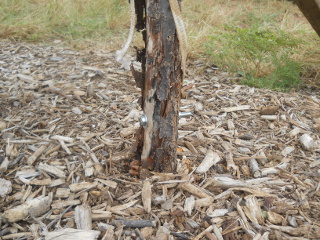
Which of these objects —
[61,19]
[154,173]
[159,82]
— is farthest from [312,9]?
[61,19]

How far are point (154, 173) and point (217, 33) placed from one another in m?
3.33

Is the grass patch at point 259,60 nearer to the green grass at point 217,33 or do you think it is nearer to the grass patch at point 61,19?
the green grass at point 217,33

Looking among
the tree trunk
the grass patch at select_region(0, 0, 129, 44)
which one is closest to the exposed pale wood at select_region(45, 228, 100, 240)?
the tree trunk

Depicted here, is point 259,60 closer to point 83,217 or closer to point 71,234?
point 83,217

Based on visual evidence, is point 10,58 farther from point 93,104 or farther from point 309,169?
point 309,169

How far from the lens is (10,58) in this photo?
139 inches

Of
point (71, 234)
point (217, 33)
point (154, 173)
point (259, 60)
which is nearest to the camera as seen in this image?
point (71, 234)

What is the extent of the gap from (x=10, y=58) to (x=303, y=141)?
10.8ft

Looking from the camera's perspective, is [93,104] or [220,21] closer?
[93,104]

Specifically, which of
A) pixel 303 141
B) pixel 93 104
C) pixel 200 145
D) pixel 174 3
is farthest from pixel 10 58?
pixel 303 141

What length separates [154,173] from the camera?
5.33ft

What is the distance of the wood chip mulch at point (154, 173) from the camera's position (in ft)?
4.63

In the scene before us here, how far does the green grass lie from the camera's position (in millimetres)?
3256

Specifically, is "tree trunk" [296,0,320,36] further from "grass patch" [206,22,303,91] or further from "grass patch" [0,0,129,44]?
"grass patch" [0,0,129,44]
